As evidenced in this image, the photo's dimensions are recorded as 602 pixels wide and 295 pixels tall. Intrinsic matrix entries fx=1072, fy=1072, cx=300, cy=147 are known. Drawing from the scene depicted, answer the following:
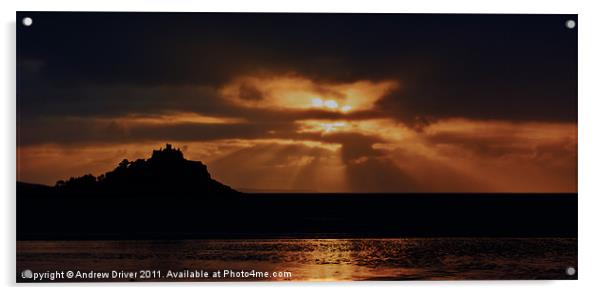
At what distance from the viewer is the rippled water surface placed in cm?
555

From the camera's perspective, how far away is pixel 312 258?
5707mm

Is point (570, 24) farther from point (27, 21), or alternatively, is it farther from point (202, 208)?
point (27, 21)

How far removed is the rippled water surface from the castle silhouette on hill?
0.29 metres

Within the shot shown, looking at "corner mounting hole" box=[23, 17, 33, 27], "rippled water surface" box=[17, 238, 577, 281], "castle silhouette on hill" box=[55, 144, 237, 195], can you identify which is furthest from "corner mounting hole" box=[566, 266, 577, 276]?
"corner mounting hole" box=[23, 17, 33, 27]

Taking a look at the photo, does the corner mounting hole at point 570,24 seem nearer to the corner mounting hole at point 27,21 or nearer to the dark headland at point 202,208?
the dark headland at point 202,208

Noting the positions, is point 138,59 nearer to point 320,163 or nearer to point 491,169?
point 320,163

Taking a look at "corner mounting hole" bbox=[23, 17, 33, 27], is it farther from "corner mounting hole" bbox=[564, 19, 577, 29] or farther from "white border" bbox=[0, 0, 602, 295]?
"corner mounting hole" bbox=[564, 19, 577, 29]

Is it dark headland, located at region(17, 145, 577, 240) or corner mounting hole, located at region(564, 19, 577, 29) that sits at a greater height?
corner mounting hole, located at region(564, 19, 577, 29)

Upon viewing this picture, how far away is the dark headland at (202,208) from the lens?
5.58 m

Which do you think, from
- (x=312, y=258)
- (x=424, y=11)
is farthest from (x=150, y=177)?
(x=424, y=11)

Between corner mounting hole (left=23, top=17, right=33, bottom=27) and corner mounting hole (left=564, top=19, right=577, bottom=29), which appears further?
corner mounting hole (left=564, top=19, right=577, bottom=29)

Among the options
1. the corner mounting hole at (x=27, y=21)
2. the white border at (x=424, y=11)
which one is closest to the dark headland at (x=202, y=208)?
the white border at (x=424, y=11)
